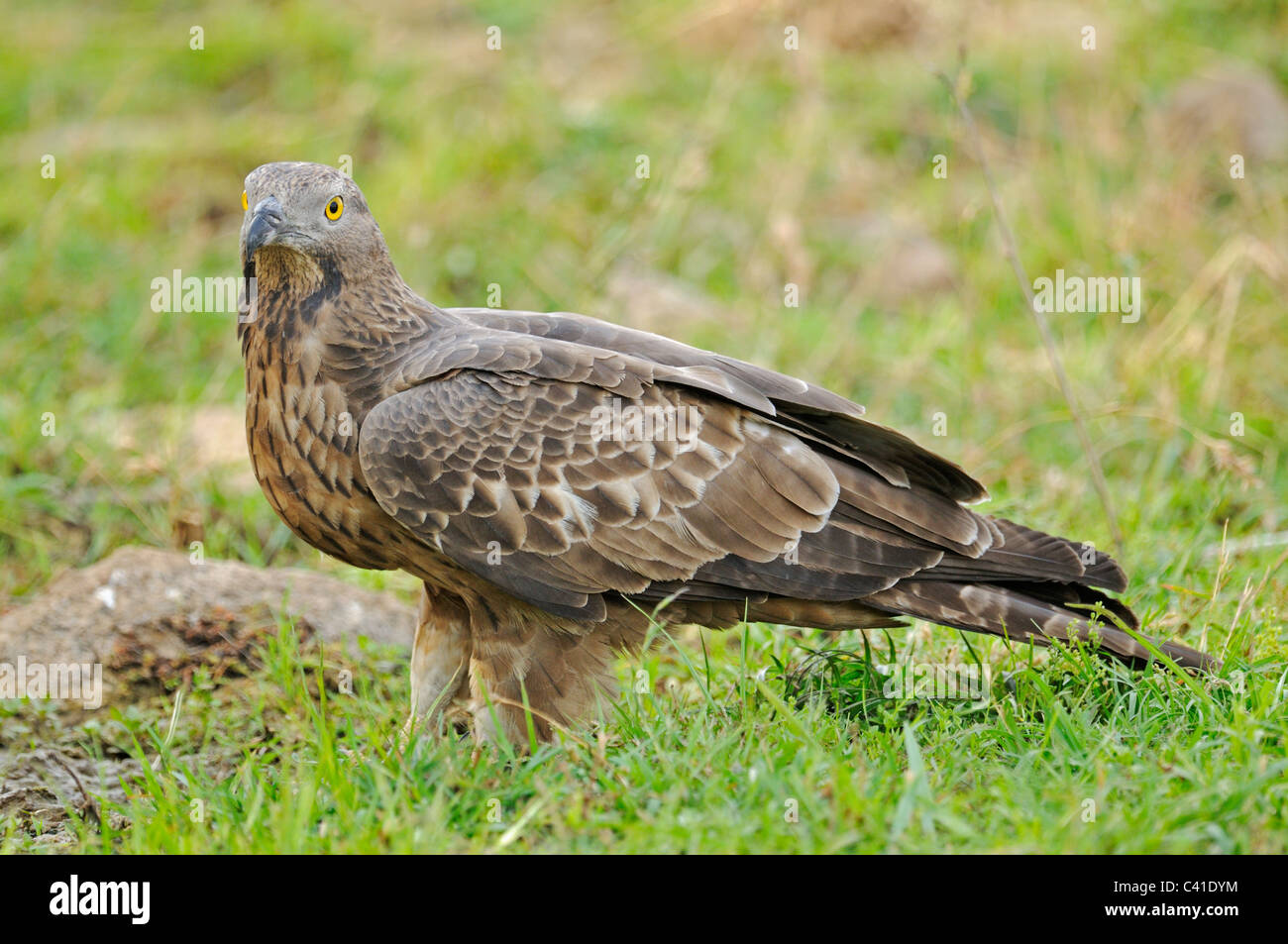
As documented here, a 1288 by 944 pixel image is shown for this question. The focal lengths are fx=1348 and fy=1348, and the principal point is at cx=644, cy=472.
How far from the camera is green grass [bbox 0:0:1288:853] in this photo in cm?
341

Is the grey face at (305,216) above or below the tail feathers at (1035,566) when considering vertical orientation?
above

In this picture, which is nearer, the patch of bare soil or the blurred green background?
the patch of bare soil

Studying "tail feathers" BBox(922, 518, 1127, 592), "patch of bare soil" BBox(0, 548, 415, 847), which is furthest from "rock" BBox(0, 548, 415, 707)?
"tail feathers" BBox(922, 518, 1127, 592)

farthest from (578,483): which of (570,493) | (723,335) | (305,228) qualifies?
(723,335)

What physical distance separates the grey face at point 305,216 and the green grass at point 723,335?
4.15 feet

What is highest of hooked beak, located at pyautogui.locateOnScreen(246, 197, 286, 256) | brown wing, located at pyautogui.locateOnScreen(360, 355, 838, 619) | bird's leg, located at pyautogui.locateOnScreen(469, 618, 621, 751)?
hooked beak, located at pyautogui.locateOnScreen(246, 197, 286, 256)

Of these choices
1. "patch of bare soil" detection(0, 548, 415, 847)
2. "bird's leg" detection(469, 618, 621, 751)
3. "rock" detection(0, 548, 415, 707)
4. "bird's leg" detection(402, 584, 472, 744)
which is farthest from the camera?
"rock" detection(0, 548, 415, 707)

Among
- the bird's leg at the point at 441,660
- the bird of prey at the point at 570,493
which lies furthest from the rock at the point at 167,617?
the bird of prey at the point at 570,493

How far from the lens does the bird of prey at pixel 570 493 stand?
397 centimetres

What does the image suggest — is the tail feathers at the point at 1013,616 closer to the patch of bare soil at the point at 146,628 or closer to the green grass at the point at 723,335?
the green grass at the point at 723,335

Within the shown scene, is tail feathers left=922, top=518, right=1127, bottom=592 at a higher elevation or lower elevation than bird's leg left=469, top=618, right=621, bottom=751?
higher

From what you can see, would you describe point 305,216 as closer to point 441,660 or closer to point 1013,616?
point 441,660

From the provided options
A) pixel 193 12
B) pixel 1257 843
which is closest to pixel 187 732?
pixel 1257 843

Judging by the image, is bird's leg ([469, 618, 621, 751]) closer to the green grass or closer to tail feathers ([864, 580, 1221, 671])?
the green grass
